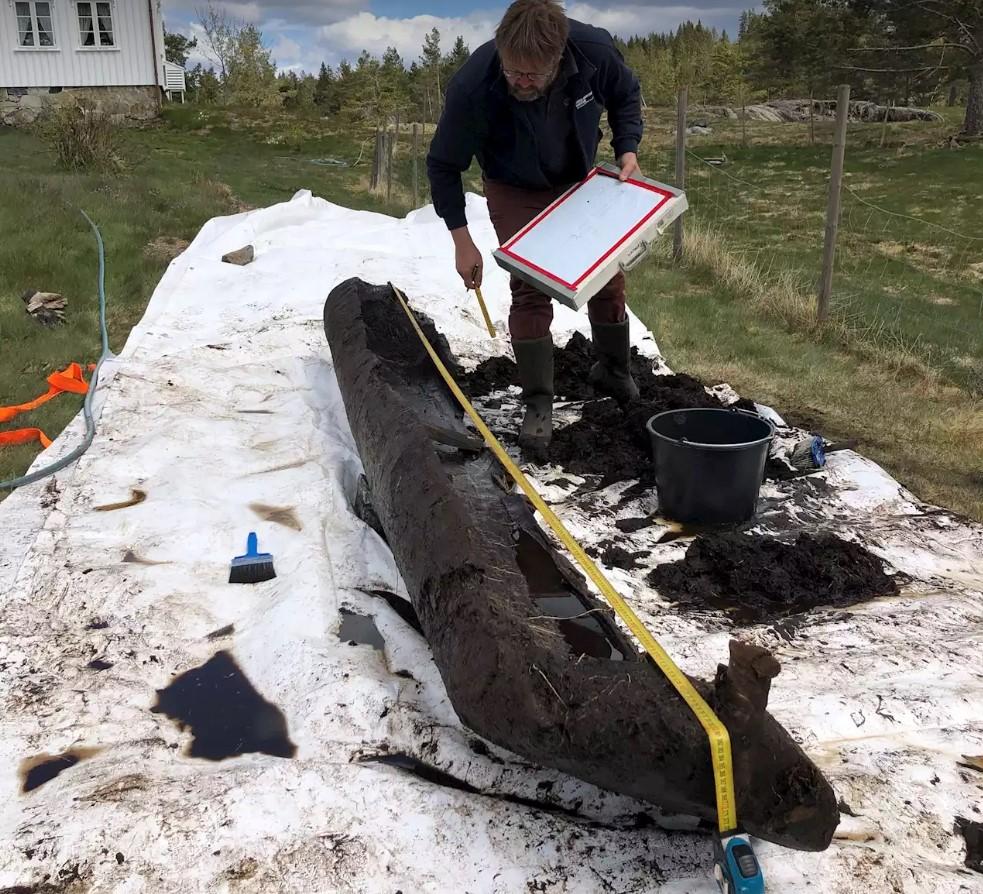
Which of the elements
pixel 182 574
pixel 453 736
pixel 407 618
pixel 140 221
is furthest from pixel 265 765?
pixel 140 221

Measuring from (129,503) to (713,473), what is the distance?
222 cm

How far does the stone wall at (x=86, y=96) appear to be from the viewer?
18703 millimetres

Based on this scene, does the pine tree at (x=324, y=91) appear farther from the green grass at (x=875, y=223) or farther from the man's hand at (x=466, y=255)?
the man's hand at (x=466, y=255)

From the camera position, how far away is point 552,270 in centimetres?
322

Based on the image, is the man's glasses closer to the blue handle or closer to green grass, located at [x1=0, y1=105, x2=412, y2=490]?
the blue handle

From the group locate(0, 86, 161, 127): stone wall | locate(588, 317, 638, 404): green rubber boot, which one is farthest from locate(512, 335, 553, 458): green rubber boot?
locate(0, 86, 161, 127): stone wall

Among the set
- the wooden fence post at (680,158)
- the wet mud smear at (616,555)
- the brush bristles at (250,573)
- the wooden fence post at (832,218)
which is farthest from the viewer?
the wooden fence post at (680,158)

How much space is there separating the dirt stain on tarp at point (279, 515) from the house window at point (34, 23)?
67.2 feet

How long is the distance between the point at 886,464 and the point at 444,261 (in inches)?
147

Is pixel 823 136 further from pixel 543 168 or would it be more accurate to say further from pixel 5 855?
pixel 5 855

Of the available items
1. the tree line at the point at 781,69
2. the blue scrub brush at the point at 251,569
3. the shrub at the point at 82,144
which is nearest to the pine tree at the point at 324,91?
the tree line at the point at 781,69

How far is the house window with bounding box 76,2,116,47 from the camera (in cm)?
1886

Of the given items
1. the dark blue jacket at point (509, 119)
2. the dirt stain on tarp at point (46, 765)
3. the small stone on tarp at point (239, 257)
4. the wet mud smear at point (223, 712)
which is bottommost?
the wet mud smear at point (223, 712)

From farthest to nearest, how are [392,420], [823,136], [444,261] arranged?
[823,136]
[444,261]
[392,420]
